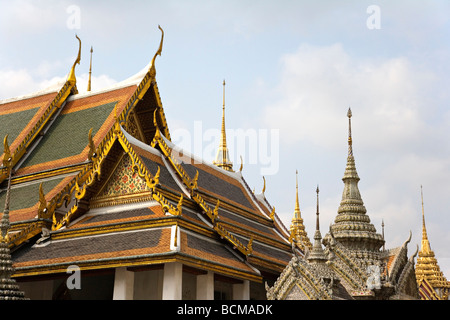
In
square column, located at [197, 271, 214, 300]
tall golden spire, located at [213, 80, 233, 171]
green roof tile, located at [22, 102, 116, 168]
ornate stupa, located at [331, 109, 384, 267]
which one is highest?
tall golden spire, located at [213, 80, 233, 171]

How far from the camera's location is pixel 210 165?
50.4 feet

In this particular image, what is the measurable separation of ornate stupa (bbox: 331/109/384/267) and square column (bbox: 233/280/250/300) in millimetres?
1810

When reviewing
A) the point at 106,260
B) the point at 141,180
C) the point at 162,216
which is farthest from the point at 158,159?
the point at 106,260

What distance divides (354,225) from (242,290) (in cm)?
227

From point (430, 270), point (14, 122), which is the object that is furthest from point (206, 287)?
point (430, 270)

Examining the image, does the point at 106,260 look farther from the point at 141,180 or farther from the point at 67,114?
the point at 67,114

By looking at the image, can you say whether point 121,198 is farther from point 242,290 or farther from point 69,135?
point 69,135

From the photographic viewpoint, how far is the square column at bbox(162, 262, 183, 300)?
1035cm

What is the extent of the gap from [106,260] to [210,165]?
5232 mm

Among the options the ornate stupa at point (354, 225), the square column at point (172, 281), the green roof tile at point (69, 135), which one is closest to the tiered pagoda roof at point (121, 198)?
the green roof tile at point (69, 135)

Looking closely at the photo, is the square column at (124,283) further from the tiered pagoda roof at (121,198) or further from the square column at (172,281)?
the square column at (172,281)

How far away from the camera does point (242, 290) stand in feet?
39.6

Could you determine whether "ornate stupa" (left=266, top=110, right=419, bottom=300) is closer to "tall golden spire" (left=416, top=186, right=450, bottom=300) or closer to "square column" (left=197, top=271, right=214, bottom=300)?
"square column" (left=197, top=271, right=214, bottom=300)

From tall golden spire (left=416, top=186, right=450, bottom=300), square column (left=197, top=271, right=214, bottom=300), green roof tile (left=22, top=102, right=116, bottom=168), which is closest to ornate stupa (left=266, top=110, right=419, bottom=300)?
square column (left=197, top=271, right=214, bottom=300)
